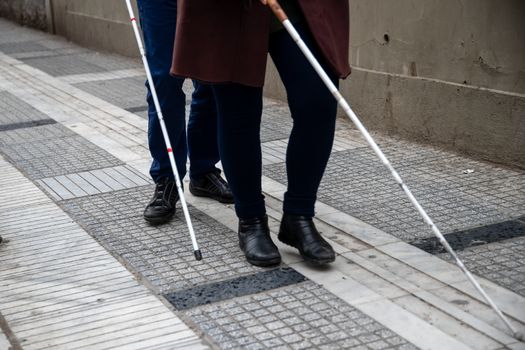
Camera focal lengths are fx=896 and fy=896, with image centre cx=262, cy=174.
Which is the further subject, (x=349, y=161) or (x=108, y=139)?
(x=108, y=139)

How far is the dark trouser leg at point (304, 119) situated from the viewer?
12.5 feet

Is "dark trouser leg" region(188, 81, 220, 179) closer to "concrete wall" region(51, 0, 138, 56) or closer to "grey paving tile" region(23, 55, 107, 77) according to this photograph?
"grey paving tile" region(23, 55, 107, 77)

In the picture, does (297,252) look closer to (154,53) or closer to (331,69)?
(331,69)

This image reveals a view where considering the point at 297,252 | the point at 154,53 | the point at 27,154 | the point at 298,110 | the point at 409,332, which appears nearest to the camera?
the point at 409,332

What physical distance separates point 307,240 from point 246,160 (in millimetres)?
452

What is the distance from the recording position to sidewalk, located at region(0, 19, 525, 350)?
342 centimetres

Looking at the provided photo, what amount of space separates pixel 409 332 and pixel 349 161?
2688mm

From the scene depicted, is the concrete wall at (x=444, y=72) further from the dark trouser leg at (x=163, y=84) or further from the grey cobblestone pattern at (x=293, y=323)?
the grey cobblestone pattern at (x=293, y=323)

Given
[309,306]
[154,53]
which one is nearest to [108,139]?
[154,53]

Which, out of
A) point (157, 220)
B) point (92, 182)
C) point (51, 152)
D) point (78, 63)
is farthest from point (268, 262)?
point (78, 63)

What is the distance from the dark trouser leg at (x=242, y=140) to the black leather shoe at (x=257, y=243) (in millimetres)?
43

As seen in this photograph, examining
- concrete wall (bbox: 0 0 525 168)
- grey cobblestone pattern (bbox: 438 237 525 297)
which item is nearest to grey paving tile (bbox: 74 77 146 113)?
concrete wall (bbox: 0 0 525 168)

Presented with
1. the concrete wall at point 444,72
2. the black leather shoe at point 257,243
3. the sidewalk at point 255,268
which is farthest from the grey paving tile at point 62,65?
the black leather shoe at point 257,243

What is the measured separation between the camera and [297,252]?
167 inches
